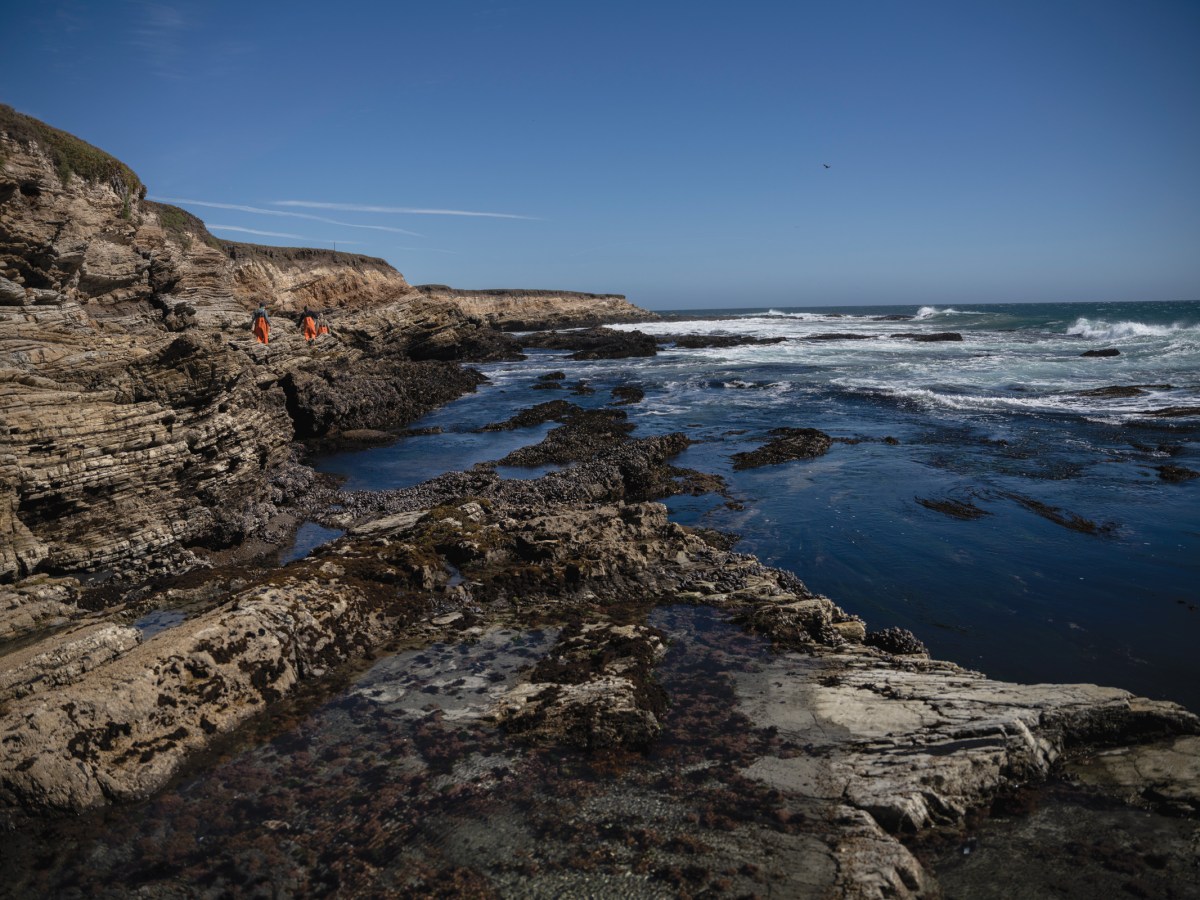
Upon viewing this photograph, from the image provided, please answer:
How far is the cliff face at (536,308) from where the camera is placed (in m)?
87.2

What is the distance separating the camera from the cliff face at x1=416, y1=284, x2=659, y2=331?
87188mm

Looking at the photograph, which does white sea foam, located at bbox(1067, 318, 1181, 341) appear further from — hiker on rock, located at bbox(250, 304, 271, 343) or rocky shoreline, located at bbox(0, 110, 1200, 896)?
hiker on rock, located at bbox(250, 304, 271, 343)

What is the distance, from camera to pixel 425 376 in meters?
32.2

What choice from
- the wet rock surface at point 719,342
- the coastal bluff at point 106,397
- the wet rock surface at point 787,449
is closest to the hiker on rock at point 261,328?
the coastal bluff at point 106,397

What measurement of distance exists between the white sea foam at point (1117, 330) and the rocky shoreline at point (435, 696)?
58350 mm

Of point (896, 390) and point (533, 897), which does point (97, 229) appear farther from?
point (896, 390)

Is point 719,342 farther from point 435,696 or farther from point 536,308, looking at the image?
point 435,696

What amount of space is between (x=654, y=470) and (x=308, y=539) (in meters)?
7.99

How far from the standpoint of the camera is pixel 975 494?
45.2 ft

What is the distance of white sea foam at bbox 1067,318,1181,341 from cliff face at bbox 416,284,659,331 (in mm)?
60359

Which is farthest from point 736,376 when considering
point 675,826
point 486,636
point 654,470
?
point 675,826

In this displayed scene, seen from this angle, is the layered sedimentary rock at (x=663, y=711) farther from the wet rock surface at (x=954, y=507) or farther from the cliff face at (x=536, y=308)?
the cliff face at (x=536, y=308)

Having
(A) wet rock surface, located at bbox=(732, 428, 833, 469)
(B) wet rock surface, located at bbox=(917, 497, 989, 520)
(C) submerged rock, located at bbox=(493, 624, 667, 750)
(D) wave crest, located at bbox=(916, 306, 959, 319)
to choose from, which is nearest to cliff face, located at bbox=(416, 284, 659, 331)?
(D) wave crest, located at bbox=(916, 306, 959, 319)

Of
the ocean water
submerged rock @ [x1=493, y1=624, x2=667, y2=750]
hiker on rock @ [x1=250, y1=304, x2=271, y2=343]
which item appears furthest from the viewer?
hiker on rock @ [x1=250, y1=304, x2=271, y2=343]
